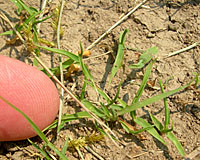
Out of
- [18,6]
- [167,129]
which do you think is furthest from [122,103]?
[18,6]

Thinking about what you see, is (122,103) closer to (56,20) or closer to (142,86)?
(142,86)

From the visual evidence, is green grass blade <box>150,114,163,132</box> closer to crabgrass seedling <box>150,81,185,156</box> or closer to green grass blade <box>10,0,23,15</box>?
crabgrass seedling <box>150,81,185,156</box>

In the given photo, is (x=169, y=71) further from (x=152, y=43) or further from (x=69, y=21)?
(x=69, y=21)

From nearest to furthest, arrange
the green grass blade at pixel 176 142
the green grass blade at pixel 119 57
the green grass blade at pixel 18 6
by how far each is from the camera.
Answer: the green grass blade at pixel 176 142 → the green grass blade at pixel 119 57 → the green grass blade at pixel 18 6

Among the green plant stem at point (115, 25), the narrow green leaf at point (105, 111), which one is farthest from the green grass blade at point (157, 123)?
the green plant stem at point (115, 25)

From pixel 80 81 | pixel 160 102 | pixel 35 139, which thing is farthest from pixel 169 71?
pixel 35 139

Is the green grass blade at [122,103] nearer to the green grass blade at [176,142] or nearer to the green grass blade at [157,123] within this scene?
the green grass blade at [157,123]
